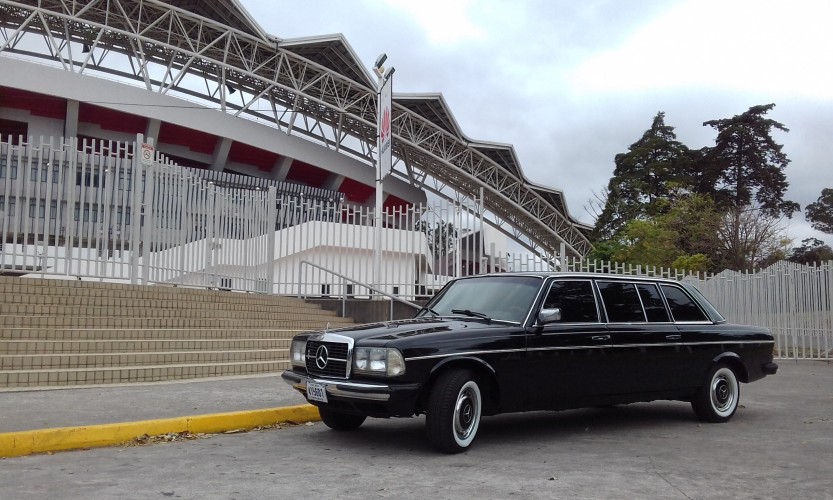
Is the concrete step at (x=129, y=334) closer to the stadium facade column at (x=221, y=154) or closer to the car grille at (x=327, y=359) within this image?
the car grille at (x=327, y=359)

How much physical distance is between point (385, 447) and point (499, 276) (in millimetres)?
2044

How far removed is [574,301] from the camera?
6.88 metres

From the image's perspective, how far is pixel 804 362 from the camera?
51.5 feet

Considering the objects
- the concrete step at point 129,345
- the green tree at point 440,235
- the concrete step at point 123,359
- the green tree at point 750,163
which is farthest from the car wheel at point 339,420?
the green tree at point 750,163

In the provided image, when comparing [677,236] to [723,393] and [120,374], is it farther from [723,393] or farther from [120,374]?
[120,374]

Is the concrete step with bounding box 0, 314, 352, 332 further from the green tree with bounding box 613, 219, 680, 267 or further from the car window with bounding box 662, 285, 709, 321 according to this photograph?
the green tree with bounding box 613, 219, 680, 267

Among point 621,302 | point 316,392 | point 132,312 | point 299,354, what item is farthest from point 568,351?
point 132,312

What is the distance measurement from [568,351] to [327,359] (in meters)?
2.17

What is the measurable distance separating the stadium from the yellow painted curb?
600 centimetres

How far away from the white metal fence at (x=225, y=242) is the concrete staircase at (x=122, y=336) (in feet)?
2.92

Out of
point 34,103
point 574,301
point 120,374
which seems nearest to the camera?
point 574,301

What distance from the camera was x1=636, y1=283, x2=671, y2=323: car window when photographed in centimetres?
743

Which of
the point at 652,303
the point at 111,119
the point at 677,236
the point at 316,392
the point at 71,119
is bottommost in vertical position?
the point at 316,392

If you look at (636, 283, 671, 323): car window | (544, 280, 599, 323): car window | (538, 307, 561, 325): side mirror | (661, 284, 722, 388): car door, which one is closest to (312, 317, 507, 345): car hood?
(538, 307, 561, 325): side mirror
